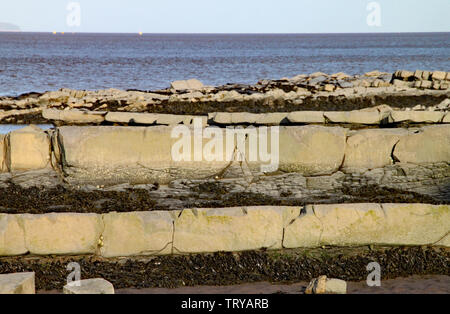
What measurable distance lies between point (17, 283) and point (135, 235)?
156 centimetres

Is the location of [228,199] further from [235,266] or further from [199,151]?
[235,266]

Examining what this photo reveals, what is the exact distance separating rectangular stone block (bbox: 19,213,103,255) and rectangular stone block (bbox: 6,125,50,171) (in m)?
Answer: 2.58

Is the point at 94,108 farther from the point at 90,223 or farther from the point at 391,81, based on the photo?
the point at 90,223

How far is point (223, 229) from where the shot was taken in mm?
6273

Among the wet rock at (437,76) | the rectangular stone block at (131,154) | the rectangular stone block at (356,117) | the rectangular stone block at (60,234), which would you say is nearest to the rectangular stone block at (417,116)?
the rectangular stone block at (356,117)

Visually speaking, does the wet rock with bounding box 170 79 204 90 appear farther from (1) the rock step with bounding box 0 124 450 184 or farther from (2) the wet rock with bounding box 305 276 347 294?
(2) the wet rock with bounding box 305 276 347 294

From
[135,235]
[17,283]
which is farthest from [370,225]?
[17,283]

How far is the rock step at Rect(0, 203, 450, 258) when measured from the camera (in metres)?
6.12

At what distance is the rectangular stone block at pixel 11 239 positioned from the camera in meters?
6.08

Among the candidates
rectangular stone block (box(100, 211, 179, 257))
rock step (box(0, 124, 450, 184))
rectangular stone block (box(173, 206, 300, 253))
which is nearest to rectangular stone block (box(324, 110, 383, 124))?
rock step (box(0, 124, 450, 184))

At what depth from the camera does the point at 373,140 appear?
8789 mm
